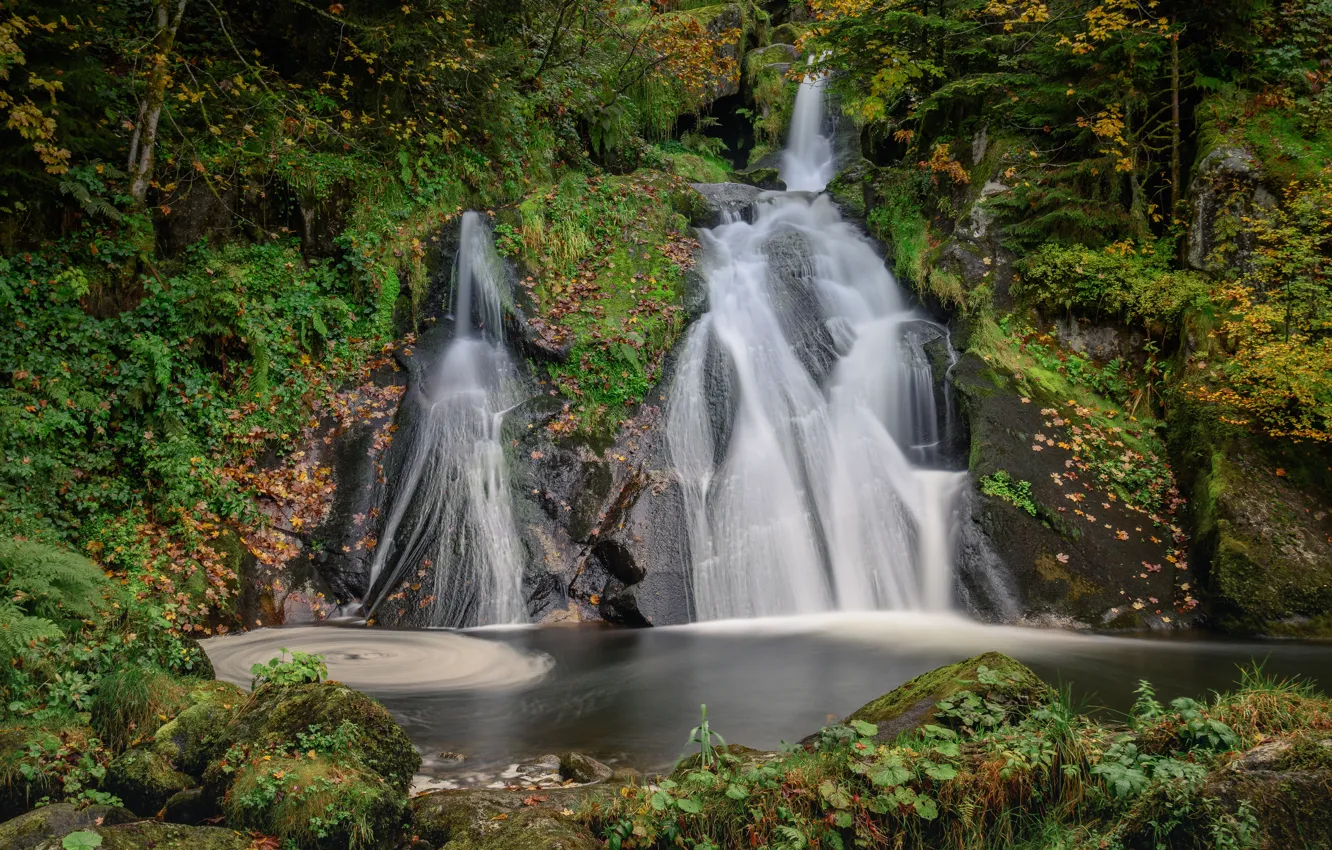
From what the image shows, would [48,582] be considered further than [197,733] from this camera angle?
Yes

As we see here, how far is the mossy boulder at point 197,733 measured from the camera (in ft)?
12.7

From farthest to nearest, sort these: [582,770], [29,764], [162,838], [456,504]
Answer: [456,504]
[582,770]
[29,764]
[162,838]

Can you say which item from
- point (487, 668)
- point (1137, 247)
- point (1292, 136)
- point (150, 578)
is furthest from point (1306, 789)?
point (1292, 136)

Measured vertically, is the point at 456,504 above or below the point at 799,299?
below

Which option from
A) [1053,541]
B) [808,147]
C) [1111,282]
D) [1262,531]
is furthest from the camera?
[808,147]

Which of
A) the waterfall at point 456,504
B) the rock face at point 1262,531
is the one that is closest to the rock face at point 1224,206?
the rock face at point 1262,531

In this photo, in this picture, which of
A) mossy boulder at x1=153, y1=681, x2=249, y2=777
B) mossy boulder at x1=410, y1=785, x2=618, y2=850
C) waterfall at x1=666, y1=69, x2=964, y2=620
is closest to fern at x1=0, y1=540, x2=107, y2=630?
mossy boulder at x1=153, y1=681, x2=249, y2=777

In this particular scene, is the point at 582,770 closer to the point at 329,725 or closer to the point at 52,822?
the point at 329,725

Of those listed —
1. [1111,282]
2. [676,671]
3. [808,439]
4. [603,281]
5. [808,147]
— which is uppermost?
[808,147]

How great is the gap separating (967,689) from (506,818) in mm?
2377

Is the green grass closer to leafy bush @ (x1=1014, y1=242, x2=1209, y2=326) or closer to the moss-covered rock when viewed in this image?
leafy bush @ (x1=1014, y1=242, x2=1209, y2=326)

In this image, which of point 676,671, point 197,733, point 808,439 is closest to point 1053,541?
point 808,439

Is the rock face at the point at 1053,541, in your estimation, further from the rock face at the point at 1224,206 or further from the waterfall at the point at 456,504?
the waterfall at the point at 456,504

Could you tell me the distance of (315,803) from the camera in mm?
3357
